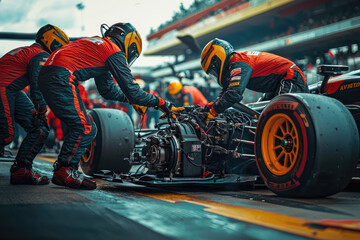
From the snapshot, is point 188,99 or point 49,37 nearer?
point 49,37

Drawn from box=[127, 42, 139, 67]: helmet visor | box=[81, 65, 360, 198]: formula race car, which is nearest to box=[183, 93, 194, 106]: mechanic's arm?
box=[81, 65, 360, 198]: formula race car

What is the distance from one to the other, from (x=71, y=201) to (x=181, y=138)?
54.6 inches

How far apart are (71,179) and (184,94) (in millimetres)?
6974

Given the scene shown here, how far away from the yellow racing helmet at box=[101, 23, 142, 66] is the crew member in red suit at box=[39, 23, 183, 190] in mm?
97

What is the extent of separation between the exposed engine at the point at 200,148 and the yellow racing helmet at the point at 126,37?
3.21ft

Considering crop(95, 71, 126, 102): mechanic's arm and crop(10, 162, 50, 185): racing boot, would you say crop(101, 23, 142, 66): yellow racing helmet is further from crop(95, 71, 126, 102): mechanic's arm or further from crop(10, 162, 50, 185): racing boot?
crop(10, 162, 50, 185): racing boot

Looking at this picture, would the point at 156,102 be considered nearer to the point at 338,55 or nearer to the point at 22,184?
the point at 22,184

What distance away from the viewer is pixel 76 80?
13.3 feet

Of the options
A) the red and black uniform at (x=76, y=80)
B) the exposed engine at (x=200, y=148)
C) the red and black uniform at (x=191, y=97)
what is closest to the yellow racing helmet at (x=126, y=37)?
the red and black uniform at (x=76, y=80)

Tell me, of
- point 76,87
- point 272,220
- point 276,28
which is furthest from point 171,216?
point 276,28

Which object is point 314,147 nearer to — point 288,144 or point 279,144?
point 288,144

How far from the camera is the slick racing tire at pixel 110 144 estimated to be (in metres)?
4.60

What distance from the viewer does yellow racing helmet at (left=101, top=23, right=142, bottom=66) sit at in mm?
4309

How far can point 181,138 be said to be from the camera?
3.91 m
